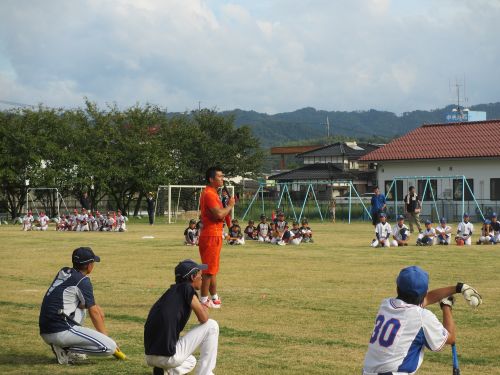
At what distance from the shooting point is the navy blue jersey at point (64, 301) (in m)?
8.30

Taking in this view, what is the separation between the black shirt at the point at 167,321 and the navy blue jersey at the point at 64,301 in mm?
1435

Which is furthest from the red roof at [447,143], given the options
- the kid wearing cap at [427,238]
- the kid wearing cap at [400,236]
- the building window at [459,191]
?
the kid wearing cap at [400,236]

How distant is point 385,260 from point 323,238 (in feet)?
31.3

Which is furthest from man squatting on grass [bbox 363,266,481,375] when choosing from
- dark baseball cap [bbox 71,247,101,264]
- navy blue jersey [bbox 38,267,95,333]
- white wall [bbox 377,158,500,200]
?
white wall [bbox 377,158,500,200]

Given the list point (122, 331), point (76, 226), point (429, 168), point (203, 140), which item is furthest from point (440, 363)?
point (203, 140)

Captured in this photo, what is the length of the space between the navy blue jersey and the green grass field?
41cm

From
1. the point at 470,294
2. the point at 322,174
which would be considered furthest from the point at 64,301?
the point at 322,174

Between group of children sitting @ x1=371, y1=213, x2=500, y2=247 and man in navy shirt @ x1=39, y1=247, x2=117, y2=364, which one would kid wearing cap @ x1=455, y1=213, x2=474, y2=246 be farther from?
man in navy shirt @ x1=39, y1=247, x2=117, y2=364

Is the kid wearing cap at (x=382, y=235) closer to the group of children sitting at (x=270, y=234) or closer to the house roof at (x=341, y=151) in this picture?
the group of children sitting at (x=270, y=234)

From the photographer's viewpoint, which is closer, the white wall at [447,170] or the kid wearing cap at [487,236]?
the kid wearing cap at [487,236]

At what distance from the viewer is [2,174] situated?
4897 centimetres

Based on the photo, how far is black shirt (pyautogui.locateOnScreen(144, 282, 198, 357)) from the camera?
23.1 feet

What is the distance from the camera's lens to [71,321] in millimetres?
8352

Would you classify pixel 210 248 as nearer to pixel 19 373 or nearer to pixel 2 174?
pixel 19 373
